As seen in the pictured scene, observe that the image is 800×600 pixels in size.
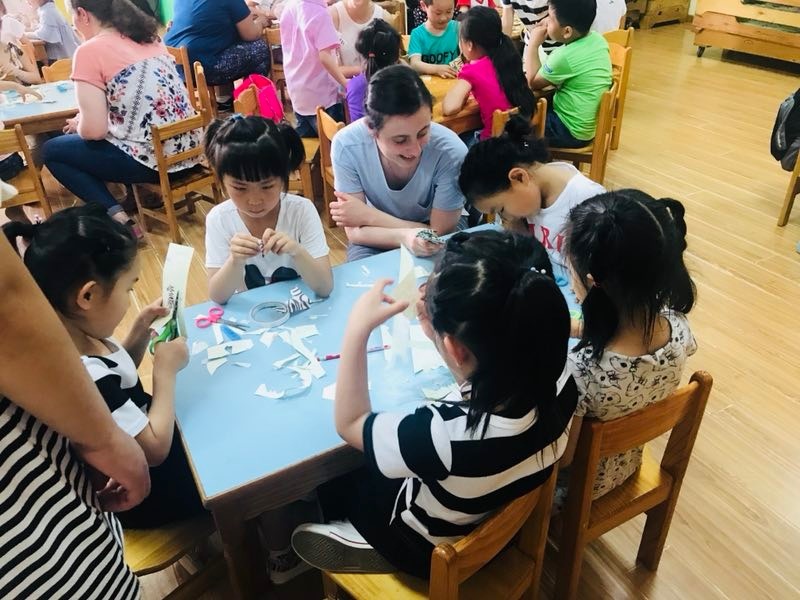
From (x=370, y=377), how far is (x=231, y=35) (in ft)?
12.4

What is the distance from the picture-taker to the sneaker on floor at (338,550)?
1.18 m

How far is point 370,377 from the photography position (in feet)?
4.22

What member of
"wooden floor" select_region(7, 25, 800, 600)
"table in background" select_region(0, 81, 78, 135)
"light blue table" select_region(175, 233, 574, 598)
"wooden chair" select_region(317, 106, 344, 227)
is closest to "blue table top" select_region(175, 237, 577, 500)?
"light blue table" select_region(175, 233, 574, 598)

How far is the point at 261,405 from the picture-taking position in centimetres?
122

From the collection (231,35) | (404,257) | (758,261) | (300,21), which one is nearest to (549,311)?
(404,257)

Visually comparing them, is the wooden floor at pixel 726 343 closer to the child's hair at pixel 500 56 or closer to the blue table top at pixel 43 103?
the blue table top at pixel 43 103

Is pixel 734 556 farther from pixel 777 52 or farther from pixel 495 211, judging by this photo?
pixel 777 52

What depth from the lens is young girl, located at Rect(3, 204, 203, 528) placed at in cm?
113

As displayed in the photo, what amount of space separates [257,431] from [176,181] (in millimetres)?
2520

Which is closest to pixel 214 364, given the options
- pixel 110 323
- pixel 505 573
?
pixel 110 323

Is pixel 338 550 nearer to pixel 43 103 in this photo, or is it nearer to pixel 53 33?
pixel 43 103

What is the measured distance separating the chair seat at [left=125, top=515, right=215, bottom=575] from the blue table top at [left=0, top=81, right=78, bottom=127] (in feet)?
9.07

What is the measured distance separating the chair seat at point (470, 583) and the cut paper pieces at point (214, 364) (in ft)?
1.59

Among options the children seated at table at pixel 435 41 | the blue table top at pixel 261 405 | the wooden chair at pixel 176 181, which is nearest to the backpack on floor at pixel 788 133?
the children seated at table at pixel 435 41
